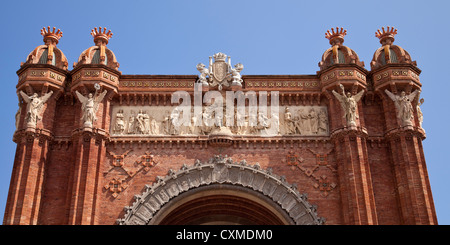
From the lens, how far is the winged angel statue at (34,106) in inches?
771

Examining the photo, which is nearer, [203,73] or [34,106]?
[34,106]

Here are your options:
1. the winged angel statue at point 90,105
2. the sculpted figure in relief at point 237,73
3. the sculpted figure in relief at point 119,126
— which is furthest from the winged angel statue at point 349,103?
the winged angel statue at point 90,105

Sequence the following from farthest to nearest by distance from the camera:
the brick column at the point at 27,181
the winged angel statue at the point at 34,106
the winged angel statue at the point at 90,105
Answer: the winged angel statue at the point at 90,105
the winged angel statue at the point at 34,106
the brick column at the point at 27,181

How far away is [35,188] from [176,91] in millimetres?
6148

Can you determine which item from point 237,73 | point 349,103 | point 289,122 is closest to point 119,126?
point 237,73

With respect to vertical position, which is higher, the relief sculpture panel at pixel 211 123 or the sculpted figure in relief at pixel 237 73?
the sculpted figure in relief at pixel 237 73

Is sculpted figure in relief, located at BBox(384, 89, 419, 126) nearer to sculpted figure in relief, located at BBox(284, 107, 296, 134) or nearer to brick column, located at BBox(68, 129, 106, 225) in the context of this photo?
sculpted figure in relief, located at BBox(284, 107, 296, 134)

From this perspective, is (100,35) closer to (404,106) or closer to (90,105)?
(90,105)

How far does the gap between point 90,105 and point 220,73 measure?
504cm

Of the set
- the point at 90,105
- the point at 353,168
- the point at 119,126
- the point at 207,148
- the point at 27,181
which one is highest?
the point at 90,105

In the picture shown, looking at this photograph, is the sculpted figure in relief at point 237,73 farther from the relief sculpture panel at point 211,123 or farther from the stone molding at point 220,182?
the stone molding at point 220,182

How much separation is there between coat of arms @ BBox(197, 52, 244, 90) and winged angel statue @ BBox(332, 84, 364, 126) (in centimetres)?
373

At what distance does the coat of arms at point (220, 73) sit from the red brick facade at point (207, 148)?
396 mm

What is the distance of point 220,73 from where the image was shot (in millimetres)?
21234
